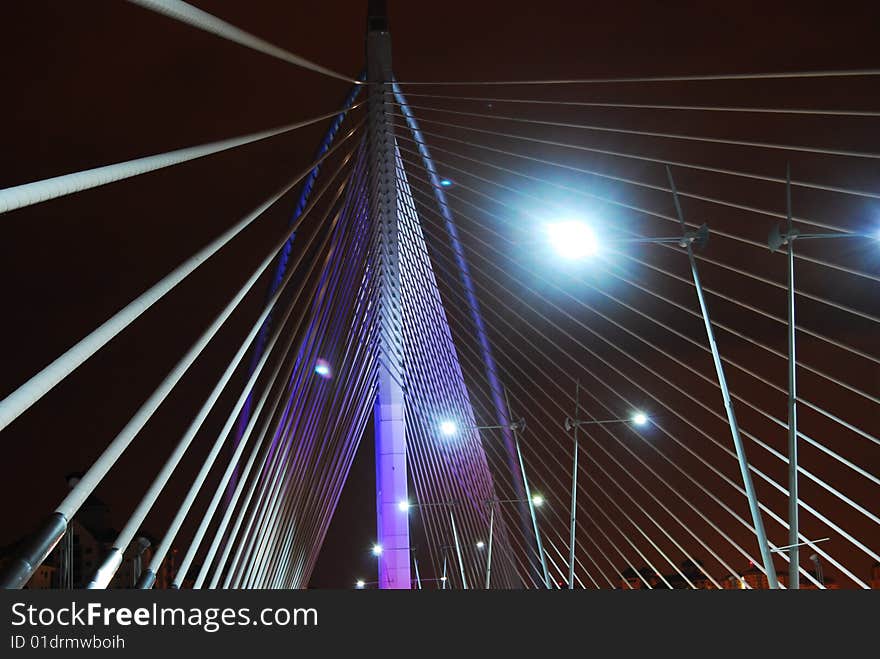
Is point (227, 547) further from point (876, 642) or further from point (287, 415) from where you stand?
point (876, 642)

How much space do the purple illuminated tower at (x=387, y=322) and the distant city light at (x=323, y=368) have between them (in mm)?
1493

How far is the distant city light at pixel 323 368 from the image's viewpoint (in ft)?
64.4

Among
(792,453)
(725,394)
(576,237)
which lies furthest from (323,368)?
(792,453)

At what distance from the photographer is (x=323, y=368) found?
20.5 m

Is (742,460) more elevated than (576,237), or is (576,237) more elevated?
(576,237)

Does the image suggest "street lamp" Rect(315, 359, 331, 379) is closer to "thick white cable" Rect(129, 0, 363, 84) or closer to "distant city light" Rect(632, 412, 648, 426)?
"distant city light" Rect(632, 412, 648, 426)

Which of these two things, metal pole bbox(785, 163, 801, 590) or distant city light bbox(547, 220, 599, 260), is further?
distant city light bbox(547, 220, 599, 260)

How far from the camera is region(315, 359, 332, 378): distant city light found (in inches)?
773

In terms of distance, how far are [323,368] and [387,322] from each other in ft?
5.34

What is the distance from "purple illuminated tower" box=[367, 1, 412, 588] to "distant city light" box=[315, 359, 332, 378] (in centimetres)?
149

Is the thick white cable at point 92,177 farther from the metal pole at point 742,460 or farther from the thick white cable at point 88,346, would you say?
Answer: the metal pole at point 742,460

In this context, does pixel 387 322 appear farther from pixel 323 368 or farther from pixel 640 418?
pixel 640 418

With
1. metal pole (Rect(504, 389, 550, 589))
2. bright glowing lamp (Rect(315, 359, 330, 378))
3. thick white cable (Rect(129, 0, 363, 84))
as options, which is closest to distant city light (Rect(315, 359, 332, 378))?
bright glowing lamp (Rect(315, 359, 330, 378))

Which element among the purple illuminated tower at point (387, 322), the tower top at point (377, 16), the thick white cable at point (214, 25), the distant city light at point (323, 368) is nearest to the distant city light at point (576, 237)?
the thick white cable at point (214, 25)
